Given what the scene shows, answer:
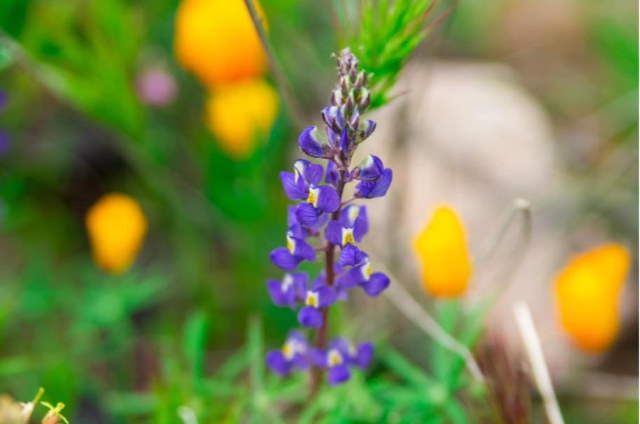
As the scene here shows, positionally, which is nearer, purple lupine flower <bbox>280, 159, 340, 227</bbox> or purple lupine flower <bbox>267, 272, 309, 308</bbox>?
purple lupine flower <bbox>280, 159, 340, 227</bbox>

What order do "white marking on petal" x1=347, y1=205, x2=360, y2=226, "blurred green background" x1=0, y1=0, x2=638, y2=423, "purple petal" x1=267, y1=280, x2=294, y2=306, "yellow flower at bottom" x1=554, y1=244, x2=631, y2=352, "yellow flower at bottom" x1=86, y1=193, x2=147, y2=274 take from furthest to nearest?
"blurred green background" x1=0, y1=0, x2=638, y2=423 → "yellow flower at bottom" x1=86, y1=193, x2=147, y2=274 → "yellow flower at bottom" x1=554, y1=244, x2=631, y2=352 → "purple petal" x1=267, y1=280, x2=294, y2=306 → "white marking on petal" x1=347, y1=205, x2=360, y2=226

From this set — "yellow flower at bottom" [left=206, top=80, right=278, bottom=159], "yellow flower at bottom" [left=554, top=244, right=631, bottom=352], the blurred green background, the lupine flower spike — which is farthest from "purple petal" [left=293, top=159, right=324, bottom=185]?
"yellow flower at bottom" [left=206, top=80, right=278, bottom=159]

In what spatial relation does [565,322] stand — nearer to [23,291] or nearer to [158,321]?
[158,321]

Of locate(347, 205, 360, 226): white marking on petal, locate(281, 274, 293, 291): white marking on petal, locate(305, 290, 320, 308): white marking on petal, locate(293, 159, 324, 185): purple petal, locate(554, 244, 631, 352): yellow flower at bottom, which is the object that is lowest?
locate(305, 290, 320, 308): white marking on petal

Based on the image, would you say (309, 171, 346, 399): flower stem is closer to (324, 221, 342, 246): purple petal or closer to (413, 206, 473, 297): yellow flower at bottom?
(324, 221, 342, 246): purple petal

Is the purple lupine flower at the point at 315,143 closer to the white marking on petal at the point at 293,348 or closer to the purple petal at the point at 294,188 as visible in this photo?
the purple petal at the point at 294,188

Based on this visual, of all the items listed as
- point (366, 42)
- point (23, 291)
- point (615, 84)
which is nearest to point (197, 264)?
point (23, 291)

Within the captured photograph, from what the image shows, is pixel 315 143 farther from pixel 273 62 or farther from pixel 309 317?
pixel 273 62
